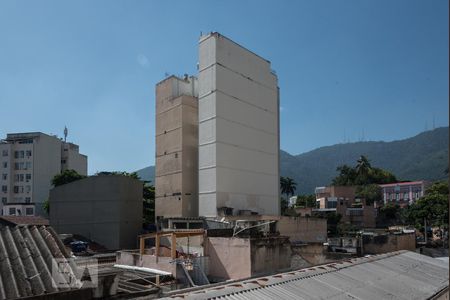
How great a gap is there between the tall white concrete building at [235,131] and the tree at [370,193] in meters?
45.5

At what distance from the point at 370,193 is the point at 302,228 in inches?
2124

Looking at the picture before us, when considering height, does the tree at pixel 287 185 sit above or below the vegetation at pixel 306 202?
above

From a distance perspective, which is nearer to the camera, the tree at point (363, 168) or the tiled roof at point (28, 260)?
the tiled roof at point (28, 260)

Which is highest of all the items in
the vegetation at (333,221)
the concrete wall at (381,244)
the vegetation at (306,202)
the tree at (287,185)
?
the tree at (287,185)

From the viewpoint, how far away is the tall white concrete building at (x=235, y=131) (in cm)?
5294

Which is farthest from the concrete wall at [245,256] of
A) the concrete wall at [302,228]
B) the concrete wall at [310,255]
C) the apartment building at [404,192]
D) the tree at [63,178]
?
the apartment building at [404,192]

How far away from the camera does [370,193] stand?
334ft

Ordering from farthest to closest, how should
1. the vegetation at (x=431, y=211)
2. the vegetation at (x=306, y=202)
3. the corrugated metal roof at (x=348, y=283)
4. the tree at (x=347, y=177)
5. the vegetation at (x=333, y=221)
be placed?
the tree at (x=347, y=177), the vegetation at (x=306, y=202), the vegetation at (x=333, y=221), the vegetation at (x=431, y=211), the corrugated metal roof at (x=348, y=283)

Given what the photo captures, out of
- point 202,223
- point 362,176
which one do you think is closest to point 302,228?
point 202,223

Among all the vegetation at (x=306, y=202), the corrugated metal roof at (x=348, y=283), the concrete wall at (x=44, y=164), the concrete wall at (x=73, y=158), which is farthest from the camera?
the vegetation at (x=306, y=202)

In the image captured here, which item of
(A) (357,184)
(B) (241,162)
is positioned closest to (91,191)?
(B) (241,162)

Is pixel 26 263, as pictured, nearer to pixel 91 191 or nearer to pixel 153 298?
pixel 153 298

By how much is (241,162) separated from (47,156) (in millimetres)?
47096

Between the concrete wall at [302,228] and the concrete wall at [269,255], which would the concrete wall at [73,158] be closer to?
the concrete wall at [302,228]
